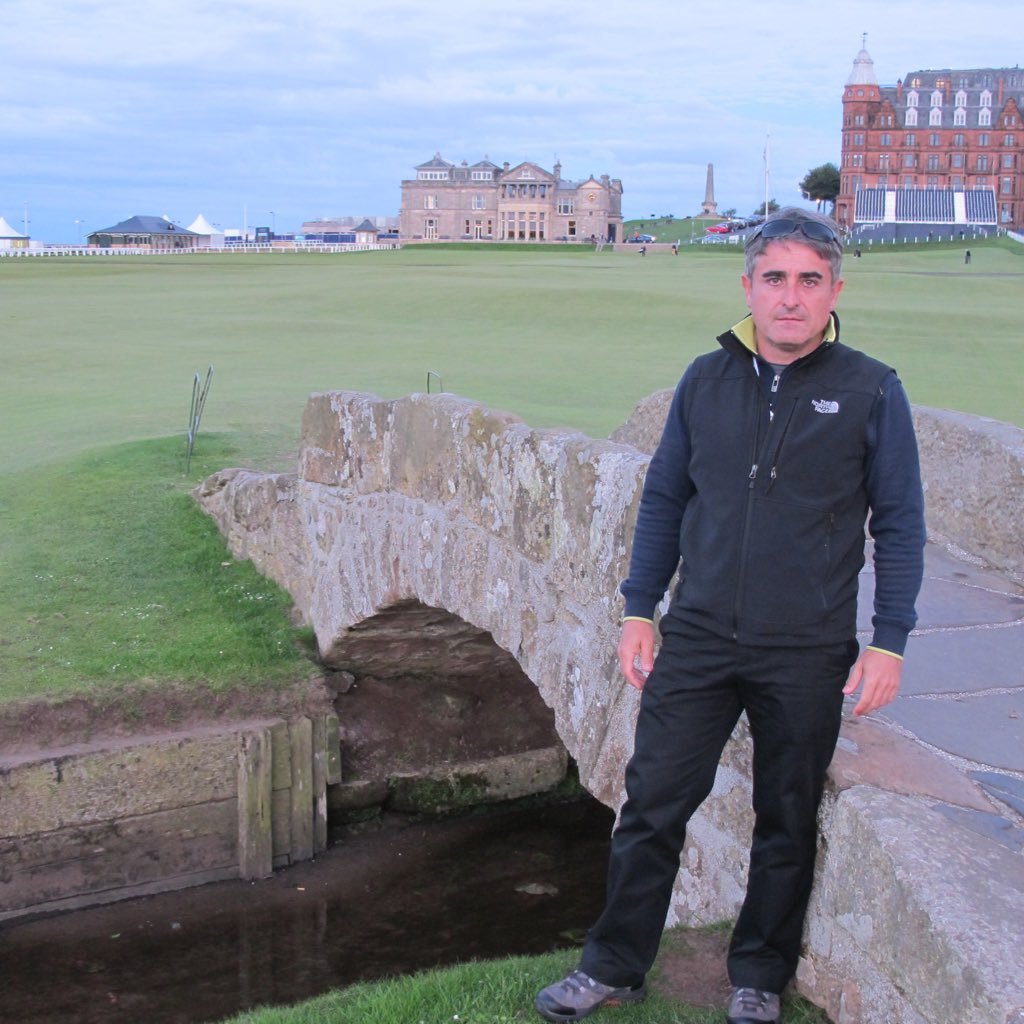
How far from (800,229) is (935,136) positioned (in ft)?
344

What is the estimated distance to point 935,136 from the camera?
327 feet

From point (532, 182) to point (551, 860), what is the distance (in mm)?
124607

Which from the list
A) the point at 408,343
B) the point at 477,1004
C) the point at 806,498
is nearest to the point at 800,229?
the point at 806,498

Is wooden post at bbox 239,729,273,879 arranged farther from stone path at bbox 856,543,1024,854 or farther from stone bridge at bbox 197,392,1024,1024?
stone path at bbox 856,543,1024,854

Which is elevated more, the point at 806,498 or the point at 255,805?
the point at 806,498

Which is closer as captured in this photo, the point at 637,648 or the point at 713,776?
the point at 713,776

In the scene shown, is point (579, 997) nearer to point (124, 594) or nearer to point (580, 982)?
point (580, 982)

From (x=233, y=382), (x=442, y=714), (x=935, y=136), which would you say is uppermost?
(x=935, y=136)

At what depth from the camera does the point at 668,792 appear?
3.59 meters

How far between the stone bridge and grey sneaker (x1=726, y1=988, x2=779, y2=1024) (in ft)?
0.48

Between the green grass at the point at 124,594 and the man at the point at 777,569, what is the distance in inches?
246

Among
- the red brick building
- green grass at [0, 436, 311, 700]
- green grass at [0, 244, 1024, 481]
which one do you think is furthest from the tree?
green grass at [0, 436, 311, 700]

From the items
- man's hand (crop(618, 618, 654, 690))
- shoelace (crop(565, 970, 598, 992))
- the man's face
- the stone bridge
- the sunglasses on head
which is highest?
the sunglasses on head

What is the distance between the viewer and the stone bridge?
3217 mm
